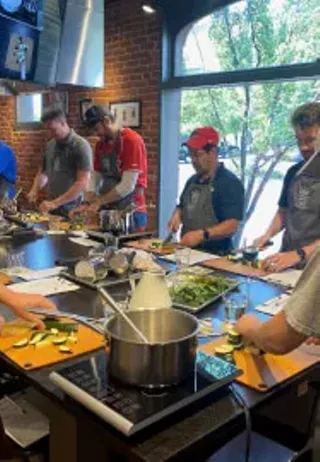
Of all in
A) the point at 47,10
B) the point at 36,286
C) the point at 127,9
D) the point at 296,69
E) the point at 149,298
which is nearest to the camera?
the point at 149,298

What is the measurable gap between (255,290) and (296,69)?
257 centimetres

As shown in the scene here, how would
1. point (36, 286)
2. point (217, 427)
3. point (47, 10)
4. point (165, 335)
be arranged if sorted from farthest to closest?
point (47, 10), point (36, 286), point (165, 335), point (217, 427)

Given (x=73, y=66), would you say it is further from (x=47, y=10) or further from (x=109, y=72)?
(x=109, y=72)

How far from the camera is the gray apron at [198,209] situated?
2936 millimetres

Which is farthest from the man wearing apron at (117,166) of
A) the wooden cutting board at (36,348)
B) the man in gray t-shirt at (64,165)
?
the wooden cutting board at (36,348)

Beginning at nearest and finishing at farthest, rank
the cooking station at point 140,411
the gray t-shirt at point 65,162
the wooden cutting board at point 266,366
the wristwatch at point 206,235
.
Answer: the cooking station at point 140,411, the wooden cutting board at point 266,366, the wristwatch at point 206,235, the gray t-shirt at point 65,162

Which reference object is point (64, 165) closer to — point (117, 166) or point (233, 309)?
point (117, 166)

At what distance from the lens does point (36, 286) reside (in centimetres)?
183

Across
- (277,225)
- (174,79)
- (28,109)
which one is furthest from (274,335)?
(28,109)

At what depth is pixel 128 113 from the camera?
503 centimetres

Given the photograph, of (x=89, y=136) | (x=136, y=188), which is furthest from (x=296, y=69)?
(x=89, y=136)

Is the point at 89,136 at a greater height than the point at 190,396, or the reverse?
the point at 89,136

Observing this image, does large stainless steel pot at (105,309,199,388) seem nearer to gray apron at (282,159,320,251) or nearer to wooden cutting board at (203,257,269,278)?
wooden cutting board at (203,257,269,278)

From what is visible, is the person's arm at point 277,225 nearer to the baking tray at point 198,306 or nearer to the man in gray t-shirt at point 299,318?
the baking tray at point 198,306
